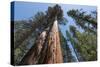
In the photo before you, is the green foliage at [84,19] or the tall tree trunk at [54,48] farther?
the green foliage at [84,19]

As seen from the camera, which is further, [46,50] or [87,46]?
[87,46]

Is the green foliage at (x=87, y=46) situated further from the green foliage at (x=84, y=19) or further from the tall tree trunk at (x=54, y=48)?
the tall tree trunk at (x=54, y=48)

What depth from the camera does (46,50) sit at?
6.42 feet

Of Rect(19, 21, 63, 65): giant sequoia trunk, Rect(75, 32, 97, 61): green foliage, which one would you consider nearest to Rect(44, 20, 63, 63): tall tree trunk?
Rect(19, 21, 63, 65): giant sequoia trunk

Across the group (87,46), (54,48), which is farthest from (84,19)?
(54,48)

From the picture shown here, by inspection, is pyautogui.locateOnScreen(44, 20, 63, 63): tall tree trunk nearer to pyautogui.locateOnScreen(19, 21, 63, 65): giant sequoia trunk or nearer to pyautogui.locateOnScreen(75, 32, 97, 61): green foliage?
pyautogui.locateOnScreen(19, 21, 63, 65): giant sequoia trunk

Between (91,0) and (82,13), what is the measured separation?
0.57ft

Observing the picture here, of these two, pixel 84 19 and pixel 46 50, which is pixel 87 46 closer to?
pixel 84 19

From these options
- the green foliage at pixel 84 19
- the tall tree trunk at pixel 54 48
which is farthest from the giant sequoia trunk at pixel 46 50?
the green foliage at pixel 84 19

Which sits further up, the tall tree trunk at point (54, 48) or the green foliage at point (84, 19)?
the green foliage at point (84, 19)

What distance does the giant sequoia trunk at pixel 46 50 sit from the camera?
191 cm

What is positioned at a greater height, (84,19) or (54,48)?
(84,19)

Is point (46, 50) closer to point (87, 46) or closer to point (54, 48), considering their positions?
point (54, 48)

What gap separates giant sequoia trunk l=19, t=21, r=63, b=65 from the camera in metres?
1.91
